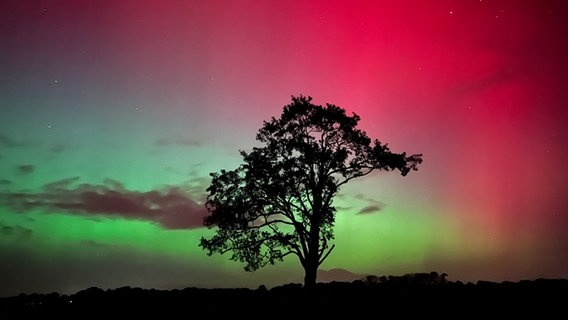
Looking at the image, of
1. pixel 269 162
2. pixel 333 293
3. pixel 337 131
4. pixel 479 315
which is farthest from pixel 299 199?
pixel 479 315

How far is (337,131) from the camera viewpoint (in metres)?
32.1

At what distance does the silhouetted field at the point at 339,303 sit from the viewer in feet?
46.0

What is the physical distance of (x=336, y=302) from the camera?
1580cm

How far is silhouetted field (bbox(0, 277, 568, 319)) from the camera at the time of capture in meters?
14.0

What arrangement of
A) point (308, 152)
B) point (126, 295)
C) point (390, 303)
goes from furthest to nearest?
point (308, 152), point (126, 295), point (390, 303)

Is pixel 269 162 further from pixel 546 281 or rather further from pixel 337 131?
pixel 546 281

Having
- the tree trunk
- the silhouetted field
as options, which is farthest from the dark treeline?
the tree trunk

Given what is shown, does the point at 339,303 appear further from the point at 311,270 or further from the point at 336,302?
the point at 311,270

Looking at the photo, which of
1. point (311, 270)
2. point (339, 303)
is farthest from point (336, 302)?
point (311, 270)

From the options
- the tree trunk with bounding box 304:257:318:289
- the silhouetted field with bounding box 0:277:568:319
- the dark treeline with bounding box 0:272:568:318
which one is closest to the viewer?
the silhouetted field with bounding box 0:277:568:319

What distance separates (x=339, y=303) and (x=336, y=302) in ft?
0.58

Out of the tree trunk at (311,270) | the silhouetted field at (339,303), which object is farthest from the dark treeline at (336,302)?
the tree trunk at (311,270)

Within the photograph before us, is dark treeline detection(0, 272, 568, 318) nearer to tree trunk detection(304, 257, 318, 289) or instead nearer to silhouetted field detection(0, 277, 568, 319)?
silhouetted field detection(0, 277, 568, 319)

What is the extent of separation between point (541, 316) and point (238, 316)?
8616mm
